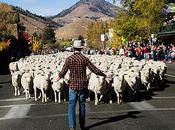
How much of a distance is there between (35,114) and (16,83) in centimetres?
547

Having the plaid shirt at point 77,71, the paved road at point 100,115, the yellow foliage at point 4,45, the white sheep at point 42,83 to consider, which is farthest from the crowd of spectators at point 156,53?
the plaid shirt at point 77,71

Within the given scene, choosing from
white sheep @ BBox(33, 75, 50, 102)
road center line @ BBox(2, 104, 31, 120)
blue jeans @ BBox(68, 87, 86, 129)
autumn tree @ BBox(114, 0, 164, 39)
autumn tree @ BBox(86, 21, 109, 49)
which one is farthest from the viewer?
autumn tree @ BBox(86, 21, 109, 49)

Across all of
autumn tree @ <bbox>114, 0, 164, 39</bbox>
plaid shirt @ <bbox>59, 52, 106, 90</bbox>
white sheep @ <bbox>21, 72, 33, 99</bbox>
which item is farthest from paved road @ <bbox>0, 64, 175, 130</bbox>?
autumn tree @ <bbox>114, 0, 164, 39</bbox>

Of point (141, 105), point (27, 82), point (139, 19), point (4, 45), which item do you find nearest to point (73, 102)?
point (141, 105)

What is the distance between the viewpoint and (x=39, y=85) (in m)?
18.0

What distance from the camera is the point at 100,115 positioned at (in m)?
14.1

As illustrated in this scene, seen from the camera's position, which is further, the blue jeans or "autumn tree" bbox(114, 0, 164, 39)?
"autumn tree" bbox(114, 0, 164, 39)

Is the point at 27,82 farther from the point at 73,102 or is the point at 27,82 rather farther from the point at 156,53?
the point at 156,53

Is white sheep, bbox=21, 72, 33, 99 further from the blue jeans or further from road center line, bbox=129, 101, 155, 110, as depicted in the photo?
the blue jeans

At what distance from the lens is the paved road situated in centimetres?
1248

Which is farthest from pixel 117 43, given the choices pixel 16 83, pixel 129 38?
pixel 16 83

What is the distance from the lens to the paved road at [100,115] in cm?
1248

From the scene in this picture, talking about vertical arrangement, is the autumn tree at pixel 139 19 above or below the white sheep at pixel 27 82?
above

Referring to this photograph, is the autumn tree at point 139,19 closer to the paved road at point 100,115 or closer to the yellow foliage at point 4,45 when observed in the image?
the yellow foliage at point 4,45
